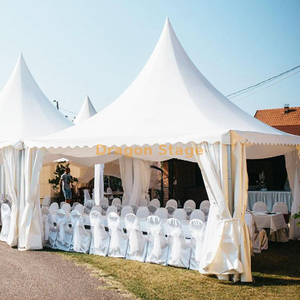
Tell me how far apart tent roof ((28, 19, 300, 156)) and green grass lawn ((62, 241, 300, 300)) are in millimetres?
2194

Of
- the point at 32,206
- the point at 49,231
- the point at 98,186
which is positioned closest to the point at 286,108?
the point at 98,186

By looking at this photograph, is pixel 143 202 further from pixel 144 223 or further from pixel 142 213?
pixel 144 223

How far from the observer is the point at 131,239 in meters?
A: 8.18

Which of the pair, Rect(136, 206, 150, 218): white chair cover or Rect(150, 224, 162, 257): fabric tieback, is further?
Rect(136, 206, 150, 218): white chair cover

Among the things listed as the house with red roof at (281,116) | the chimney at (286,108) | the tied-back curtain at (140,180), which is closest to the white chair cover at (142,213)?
the tied-back curtain at (140,180)

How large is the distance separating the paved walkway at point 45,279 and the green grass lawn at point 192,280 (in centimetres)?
29

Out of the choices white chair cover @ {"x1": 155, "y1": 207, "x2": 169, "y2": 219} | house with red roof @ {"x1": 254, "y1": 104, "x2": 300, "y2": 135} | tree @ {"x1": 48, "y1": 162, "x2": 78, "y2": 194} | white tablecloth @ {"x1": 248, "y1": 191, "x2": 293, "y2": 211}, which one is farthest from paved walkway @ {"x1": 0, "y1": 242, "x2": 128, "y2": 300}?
house with red roof @ {"x1": 254, "y1": 104, "x2": 300, "y2": 135}

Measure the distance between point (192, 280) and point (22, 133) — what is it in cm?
795

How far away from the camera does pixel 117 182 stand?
75.1ft

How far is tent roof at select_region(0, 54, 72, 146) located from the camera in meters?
13.0

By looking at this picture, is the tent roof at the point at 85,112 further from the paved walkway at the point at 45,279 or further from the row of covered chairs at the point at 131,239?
the paved walkway at the point at 45,279

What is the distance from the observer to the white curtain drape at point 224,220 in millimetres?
6691

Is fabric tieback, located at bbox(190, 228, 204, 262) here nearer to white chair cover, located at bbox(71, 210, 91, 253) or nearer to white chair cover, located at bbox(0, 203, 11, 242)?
white chair cover, located at bbox(71, 210, 91, 253)

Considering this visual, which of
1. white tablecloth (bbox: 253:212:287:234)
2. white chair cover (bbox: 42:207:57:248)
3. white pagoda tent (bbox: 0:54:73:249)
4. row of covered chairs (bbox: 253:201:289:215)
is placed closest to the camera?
white pagoda tent (bbox: 0:54:73:249)
